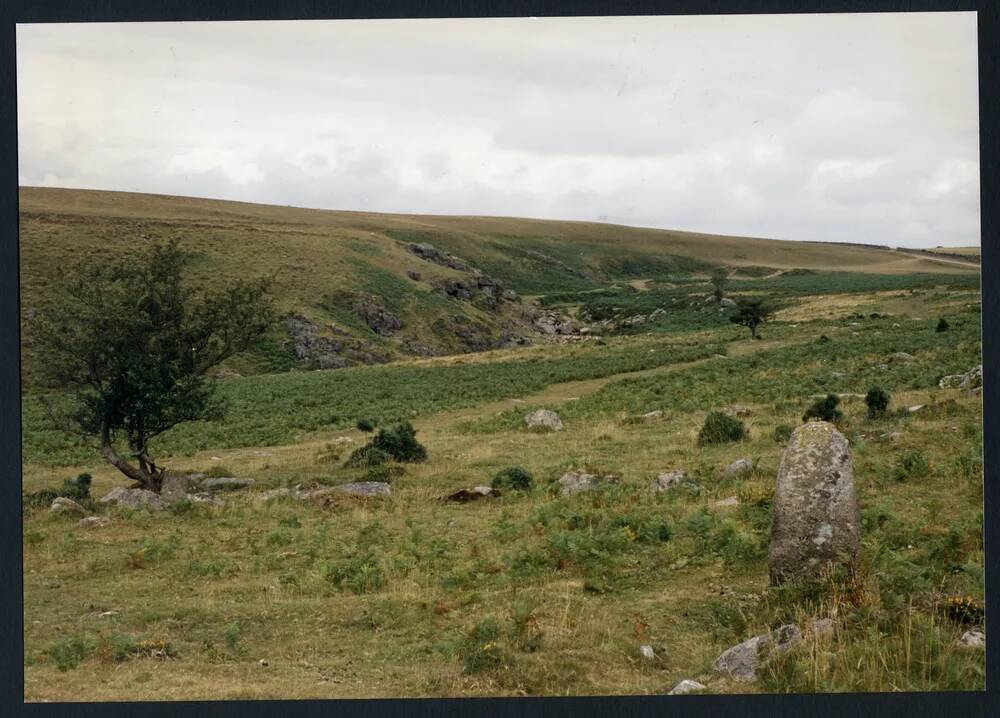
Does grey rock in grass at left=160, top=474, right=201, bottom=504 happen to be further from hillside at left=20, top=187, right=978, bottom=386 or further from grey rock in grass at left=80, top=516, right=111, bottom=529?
hillside at left=20, top=187, right=978, bottom=386

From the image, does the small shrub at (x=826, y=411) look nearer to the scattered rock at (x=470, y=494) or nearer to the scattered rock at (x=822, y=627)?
the scattered rock at (x=470, y=494)

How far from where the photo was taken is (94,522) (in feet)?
55.6

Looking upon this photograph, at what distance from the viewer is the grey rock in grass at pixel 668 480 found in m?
16.6

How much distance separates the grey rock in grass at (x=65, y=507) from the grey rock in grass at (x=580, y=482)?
32.5 feet

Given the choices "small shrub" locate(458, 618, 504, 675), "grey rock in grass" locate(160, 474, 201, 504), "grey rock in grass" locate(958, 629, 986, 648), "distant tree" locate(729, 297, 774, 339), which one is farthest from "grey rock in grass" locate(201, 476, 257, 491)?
"distant tree" locate(729, 297, 774, 339)

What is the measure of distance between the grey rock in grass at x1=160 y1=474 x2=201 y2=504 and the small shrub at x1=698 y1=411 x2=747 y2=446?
39.9 ft

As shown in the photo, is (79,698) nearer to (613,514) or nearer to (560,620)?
(560,620)

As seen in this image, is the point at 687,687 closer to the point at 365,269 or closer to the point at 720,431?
the point at 720,431

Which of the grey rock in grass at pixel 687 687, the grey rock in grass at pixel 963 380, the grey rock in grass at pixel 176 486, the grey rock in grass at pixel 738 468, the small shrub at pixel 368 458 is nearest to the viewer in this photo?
the grey rock in grass at pixel 687 687

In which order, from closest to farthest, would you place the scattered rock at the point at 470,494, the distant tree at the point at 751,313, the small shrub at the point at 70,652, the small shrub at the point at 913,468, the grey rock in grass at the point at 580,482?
the small shrub at the point at 70,652 < the small shrub at the point at 913,468 < the grey rock in grass at the point at 580,482 < the scattered rock at the point at 470,494 < the distant tree at the point at 751,313

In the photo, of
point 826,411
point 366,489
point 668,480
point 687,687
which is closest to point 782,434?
point 826,411

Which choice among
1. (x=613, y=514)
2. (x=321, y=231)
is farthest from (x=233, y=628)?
(x=321, y=231)

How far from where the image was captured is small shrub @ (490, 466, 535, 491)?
1797cm

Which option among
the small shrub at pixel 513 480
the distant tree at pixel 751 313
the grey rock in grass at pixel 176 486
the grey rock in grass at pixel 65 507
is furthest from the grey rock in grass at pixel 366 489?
the distant tree at pixel 751 313
